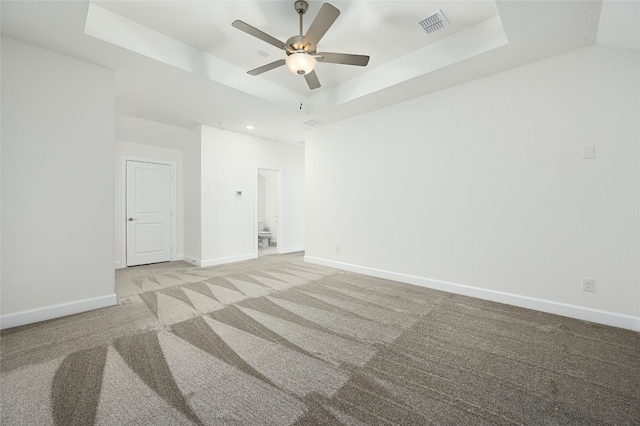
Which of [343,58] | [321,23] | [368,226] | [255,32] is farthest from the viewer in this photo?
[368,226]

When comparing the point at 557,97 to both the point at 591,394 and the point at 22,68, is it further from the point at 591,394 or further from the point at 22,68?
the point at 22,68

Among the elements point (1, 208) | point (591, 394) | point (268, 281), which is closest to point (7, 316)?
point (1, 208)

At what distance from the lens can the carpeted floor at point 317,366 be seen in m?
1.52

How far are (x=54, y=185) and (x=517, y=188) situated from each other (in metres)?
5.14

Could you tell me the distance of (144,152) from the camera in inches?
218

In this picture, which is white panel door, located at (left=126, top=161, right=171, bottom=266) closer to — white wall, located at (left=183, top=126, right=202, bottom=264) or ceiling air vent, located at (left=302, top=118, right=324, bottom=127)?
white wall, located at (left=183, top=126, right=202, bottom=264)

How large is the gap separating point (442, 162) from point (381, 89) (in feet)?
4.38

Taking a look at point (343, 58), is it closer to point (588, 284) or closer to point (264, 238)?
point (588, 284)

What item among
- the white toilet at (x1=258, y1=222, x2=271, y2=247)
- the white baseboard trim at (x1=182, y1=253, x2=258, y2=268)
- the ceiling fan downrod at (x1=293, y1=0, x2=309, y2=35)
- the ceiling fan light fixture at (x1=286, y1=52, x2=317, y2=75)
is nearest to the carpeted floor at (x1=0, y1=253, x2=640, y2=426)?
the white baseboard trim at (x1=182, y1=253, x2=258, y2=268)

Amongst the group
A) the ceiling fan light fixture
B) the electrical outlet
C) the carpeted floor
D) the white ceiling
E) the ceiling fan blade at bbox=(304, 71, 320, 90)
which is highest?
the white ceiling

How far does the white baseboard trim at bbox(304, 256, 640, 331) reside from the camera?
8.52ft

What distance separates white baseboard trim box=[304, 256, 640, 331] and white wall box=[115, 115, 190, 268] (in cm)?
445

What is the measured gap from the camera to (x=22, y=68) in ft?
8.80

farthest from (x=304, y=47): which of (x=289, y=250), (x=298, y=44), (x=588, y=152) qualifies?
(x=289, y=250)
